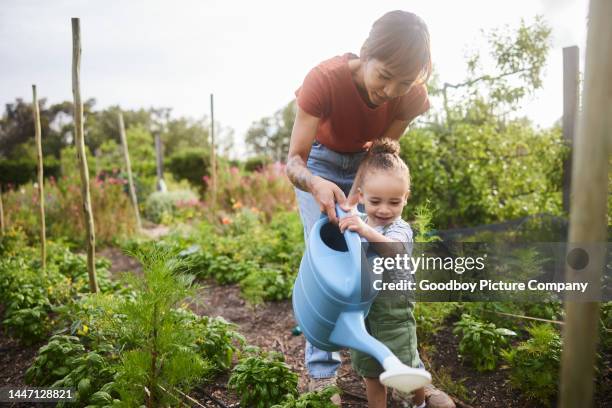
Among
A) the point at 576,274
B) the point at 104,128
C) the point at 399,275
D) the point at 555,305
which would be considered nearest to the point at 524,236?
the point at 555,305

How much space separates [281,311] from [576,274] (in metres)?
2.64

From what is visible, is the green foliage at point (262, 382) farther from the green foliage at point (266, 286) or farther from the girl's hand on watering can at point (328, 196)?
the green foliage at point (266, 286)

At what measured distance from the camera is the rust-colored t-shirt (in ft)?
6.20

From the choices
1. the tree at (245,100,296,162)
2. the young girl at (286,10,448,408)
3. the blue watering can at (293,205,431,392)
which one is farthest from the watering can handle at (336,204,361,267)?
the tree at (245,100,296,162)

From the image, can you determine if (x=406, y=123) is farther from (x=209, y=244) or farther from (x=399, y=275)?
(x=209, y=244)

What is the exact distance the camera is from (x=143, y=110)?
93.7 feet

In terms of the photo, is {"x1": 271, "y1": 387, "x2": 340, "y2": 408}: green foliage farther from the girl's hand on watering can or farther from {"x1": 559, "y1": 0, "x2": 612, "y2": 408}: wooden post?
{"x1": 559, "y1": 0, "x2": 612, "y2": 408}: wooden post

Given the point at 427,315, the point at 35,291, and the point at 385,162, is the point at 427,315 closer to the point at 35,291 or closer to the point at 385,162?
the point at 385,162

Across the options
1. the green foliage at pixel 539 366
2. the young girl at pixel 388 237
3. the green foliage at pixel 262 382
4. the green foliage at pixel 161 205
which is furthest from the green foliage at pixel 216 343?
the green foliage at pixel 161 205

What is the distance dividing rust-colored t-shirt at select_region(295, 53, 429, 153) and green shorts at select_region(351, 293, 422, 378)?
77cm

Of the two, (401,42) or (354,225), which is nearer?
(354,225)

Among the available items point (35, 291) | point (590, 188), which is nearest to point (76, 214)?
point (35, 291)

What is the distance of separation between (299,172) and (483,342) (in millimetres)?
1199

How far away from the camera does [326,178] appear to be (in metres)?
2.14
